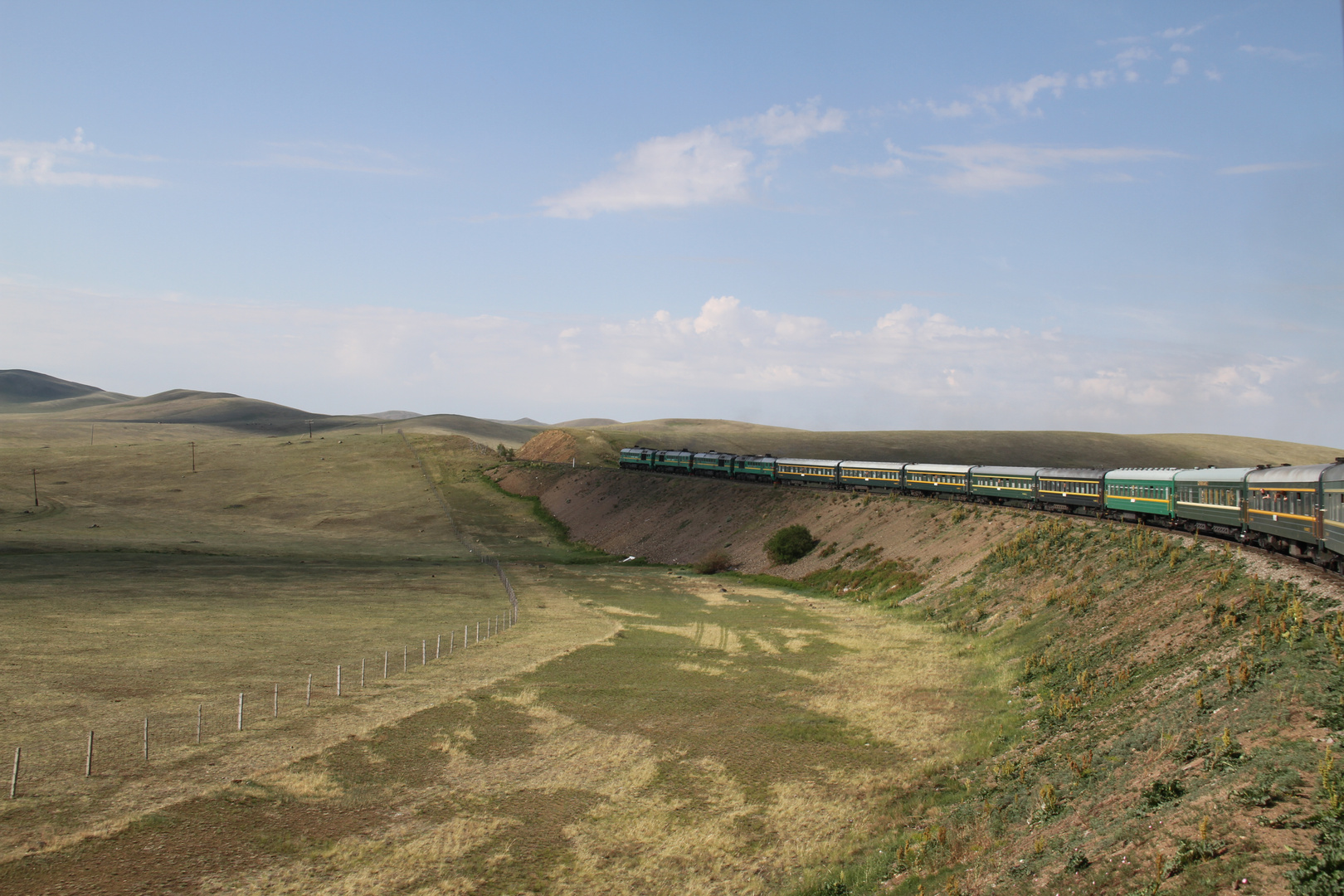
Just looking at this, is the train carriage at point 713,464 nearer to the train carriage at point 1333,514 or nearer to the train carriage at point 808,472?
the train carriage at point 808,472

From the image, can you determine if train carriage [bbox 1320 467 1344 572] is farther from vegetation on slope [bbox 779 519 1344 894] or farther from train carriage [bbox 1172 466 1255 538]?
train carriage [bbox 1172 466 1255 538]

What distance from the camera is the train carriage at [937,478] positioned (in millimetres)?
67500

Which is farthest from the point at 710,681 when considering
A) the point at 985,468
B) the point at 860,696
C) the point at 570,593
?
the point at 985,468

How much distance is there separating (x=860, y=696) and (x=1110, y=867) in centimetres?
1725

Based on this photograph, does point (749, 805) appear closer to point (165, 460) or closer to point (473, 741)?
point (473, 741)

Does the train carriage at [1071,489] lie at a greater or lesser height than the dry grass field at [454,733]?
greater

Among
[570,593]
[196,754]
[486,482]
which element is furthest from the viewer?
[486,482]

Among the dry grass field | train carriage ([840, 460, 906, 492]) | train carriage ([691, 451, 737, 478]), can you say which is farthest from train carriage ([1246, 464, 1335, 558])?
train carriage ([691, 451, 737, 478])

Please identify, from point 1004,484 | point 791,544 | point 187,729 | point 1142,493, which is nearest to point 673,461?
point 791,544

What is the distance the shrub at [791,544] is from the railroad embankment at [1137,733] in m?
18.6

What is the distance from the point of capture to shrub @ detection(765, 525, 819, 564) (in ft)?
214

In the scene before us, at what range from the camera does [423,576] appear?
204 ft

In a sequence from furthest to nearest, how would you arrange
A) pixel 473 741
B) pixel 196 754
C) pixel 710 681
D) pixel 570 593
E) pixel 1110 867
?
1. pixel 570 593
2. pixel 710 681
3. pixel 473 741
4. pixel 196 754
5. pixel 1110 867

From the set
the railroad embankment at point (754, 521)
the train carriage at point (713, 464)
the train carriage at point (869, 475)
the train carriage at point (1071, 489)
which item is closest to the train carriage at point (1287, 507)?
the railroad embankment at point (754, 521)
